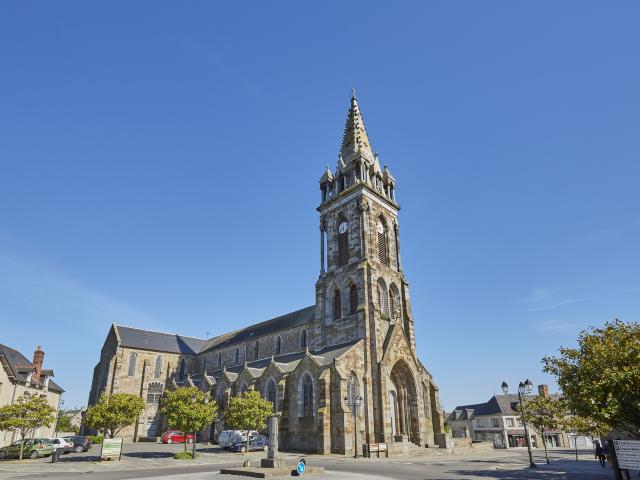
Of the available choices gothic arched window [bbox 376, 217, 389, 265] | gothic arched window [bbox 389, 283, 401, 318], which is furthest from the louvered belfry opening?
gothic arched window [bbox 389, 283, 401, 318]

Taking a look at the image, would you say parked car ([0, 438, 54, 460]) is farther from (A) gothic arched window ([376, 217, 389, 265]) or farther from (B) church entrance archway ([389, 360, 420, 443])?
(A) gothic arched window ([376, 217, 389, 265])

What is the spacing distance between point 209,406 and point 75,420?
424 ft

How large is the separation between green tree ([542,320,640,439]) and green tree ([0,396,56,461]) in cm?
3267

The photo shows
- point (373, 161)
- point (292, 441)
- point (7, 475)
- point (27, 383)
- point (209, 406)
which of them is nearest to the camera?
point (7, 475)

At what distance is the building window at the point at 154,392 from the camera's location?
55.7 metres

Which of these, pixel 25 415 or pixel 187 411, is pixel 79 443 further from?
pixel 187 411

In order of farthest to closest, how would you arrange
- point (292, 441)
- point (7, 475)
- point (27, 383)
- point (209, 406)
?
point (27, 383) < point (292, 441) < point (209, 406) < point (7, 475)

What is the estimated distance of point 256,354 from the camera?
5022 centimetres

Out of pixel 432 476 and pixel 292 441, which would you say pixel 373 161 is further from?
pixel 432 476

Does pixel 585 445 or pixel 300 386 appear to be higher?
pixel 300 386

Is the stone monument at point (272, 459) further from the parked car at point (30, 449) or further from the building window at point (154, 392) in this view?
the building window at point (154, 392)

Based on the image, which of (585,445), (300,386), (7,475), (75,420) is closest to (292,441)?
(300,386)

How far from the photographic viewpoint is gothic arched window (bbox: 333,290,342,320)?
41562 mm

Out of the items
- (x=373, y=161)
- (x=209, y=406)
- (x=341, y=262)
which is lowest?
(x=209, y=406)
